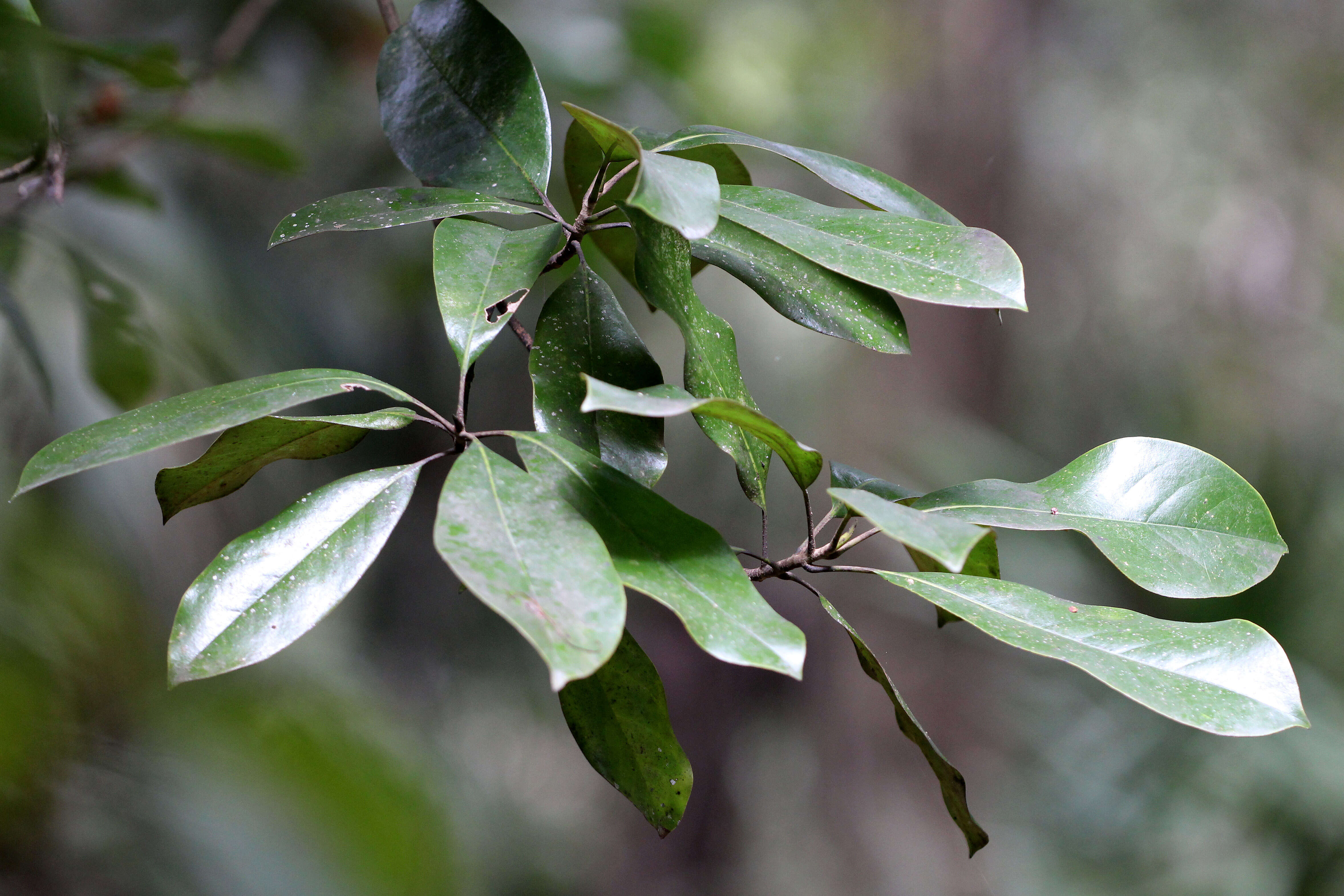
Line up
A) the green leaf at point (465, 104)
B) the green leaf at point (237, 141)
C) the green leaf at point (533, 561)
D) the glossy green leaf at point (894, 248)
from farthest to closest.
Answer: the green leaf at point (237, 141) < the green leaf at point (465, 104) < the glossy green leaf at point (894, 248) < the green leaf at point (533, 561)

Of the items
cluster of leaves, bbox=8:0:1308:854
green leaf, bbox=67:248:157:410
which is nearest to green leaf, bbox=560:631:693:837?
cluster of leaves, bbox=8:0:1308:854

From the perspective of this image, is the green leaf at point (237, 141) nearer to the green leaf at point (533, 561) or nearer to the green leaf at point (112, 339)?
the green leaf at point (112, 339)

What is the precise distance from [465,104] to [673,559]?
1.18ft

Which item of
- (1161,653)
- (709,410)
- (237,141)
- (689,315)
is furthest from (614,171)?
(237,141)

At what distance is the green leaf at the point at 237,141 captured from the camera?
0.93 m

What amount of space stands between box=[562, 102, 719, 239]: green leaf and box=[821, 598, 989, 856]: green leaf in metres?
0.19

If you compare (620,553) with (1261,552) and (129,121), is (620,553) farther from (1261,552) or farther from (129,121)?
(129,121)

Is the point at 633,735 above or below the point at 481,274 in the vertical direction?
below

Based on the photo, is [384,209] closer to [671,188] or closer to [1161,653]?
[671,188]

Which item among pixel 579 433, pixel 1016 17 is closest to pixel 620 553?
pixel 579 433

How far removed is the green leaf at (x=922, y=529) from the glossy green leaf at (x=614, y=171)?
32 centimetres

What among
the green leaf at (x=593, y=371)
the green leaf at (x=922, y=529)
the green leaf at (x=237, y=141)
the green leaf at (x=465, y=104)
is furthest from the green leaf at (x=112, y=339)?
the green leaf at (x=922, y=529)

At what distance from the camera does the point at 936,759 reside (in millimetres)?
447

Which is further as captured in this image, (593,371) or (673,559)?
(593,371)
